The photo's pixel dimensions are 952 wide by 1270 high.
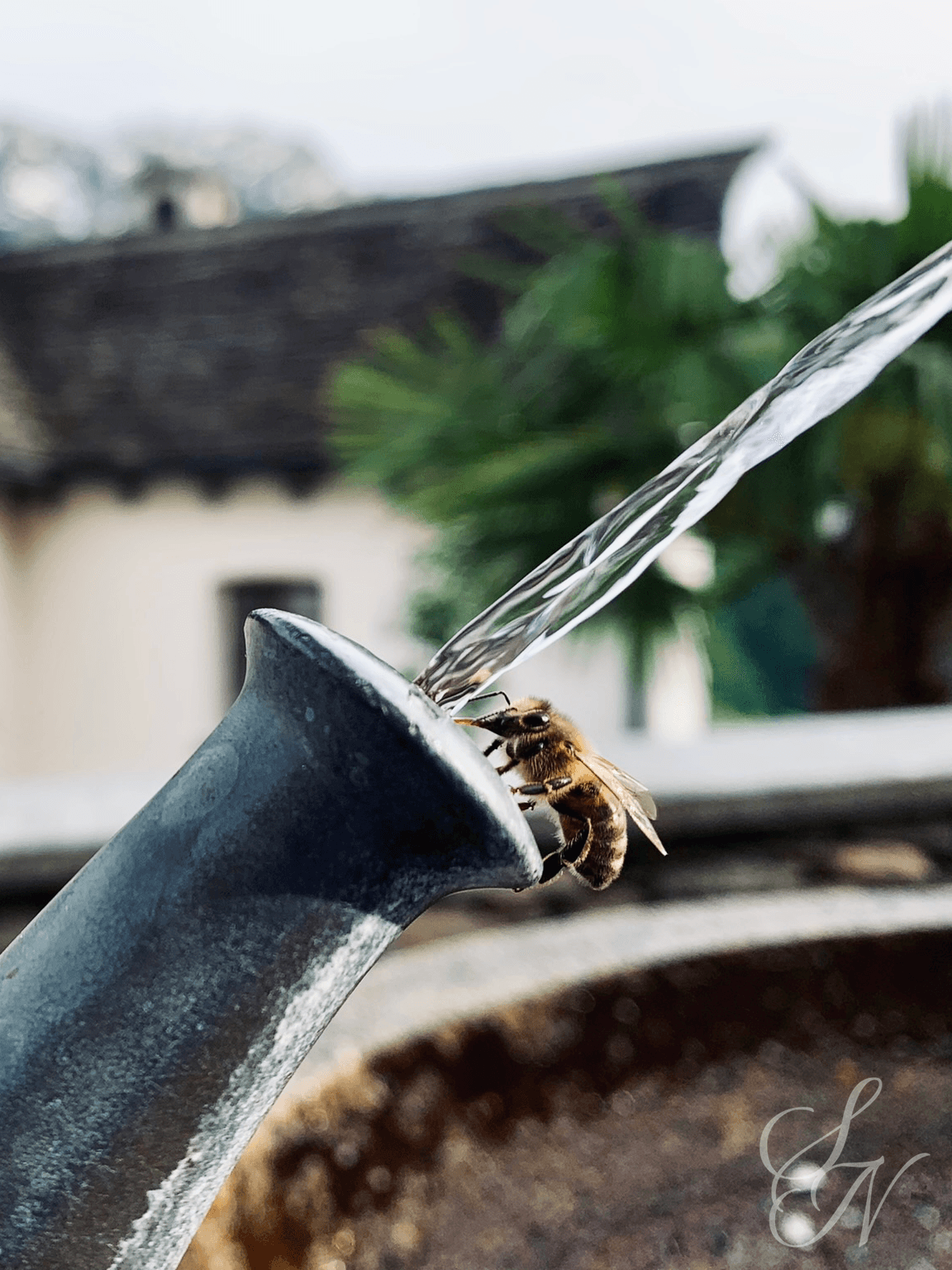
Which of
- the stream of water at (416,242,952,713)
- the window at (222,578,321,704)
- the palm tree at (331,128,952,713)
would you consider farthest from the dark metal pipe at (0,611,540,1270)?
the window at (222,578,321,704)

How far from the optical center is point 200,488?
763 centimetres

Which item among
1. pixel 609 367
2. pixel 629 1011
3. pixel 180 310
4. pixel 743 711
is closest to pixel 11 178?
pixel 180 310

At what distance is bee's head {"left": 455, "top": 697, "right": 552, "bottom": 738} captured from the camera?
541 millimetres

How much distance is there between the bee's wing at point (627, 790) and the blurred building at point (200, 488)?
6.46m

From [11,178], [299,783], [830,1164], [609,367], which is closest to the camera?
[299,783]

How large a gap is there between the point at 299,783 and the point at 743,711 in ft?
25.6

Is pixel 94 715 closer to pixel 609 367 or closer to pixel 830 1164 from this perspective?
pixel 609 367

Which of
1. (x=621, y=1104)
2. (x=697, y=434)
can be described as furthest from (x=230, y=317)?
(x=621, y=1104)

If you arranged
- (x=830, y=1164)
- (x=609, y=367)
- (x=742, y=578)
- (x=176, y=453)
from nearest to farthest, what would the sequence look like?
(x=830, y=1164) < (x=609, y=367) < (x=742, y=578) < (x=176, y=453)

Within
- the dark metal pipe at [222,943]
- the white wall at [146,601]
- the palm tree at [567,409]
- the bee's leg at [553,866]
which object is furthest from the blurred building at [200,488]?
the dark metal pipe at [222,943]

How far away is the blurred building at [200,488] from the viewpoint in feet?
24.3

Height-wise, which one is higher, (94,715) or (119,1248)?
(119,1248)

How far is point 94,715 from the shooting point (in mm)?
7789

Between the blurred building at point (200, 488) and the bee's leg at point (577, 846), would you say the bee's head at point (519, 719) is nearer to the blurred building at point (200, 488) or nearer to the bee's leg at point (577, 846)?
the bee's leg at point (577, 846)
